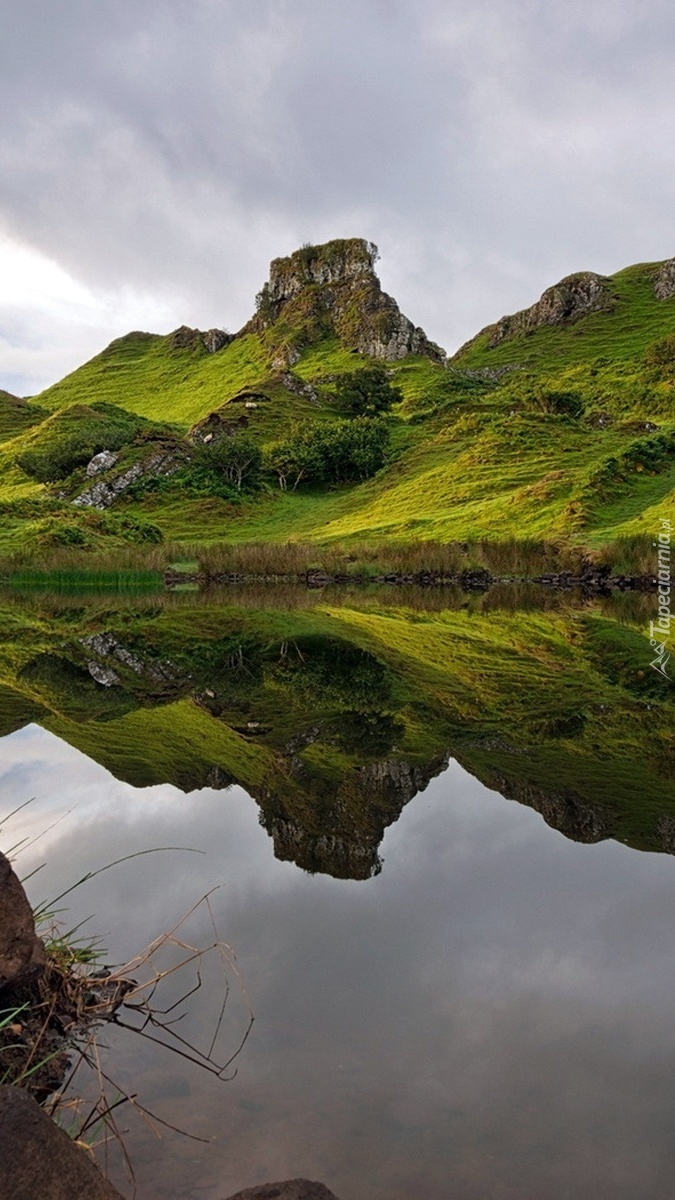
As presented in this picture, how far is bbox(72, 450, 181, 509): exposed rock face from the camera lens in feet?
224

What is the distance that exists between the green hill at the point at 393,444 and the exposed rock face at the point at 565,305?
314 mm

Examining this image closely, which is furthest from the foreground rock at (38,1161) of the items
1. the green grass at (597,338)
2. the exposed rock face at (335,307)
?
the exposed rock face at (335,307)

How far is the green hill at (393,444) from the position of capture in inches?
1948

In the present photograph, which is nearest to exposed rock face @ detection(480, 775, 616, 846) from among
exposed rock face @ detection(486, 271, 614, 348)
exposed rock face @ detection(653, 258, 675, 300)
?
exposed rock face @ detection(486, 271, 614, 348)

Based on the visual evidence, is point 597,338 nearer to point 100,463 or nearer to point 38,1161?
point 100,463

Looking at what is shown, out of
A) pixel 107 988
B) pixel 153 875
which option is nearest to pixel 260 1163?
pixel 107 988

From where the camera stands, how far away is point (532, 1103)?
131 inches

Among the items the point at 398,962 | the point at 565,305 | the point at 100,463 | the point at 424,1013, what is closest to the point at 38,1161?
the point at 424,1013

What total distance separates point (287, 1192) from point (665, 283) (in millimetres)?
145946

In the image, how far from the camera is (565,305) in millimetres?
128500

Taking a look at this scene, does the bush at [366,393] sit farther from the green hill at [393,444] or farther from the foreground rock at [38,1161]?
the foreground rock at [38,1161]

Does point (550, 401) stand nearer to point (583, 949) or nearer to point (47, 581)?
point (47, 581)

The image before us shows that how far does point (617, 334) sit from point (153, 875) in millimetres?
124766

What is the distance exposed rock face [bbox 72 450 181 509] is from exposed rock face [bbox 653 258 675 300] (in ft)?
300
